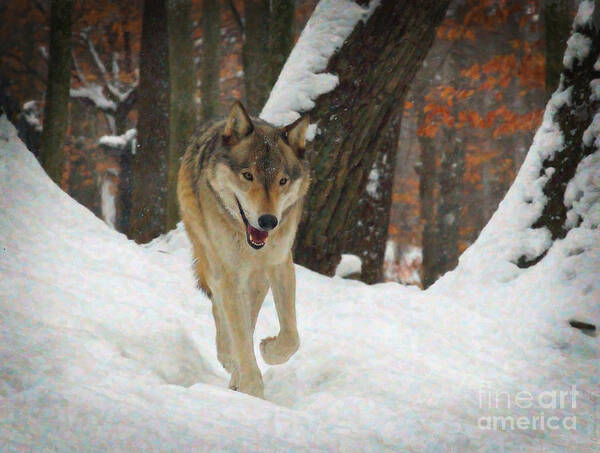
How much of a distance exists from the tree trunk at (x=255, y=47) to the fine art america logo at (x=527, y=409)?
9662mm

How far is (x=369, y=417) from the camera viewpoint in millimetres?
2746

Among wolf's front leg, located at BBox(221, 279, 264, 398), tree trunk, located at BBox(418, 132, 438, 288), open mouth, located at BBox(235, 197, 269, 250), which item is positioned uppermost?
open mouth, located at BBox(235, 197, 269, 250)

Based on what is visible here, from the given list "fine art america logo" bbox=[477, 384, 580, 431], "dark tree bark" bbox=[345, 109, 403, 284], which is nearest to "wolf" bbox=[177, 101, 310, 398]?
"fine art america logo" bbox=[477, 384, 580, 431]

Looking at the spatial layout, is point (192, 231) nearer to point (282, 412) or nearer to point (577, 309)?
point (282, 412)

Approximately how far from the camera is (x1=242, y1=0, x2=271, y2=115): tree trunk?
39.8 ft

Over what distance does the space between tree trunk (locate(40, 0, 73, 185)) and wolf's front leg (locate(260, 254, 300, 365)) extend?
884 cm

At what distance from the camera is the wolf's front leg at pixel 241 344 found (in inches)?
137

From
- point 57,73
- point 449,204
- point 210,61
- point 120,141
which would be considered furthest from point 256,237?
point 449,204

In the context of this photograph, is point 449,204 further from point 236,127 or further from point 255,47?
point 236,127

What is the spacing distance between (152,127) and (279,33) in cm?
319

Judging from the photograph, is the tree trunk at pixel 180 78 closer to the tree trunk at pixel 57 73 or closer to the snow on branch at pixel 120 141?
the tree trunk at pixel 57 73

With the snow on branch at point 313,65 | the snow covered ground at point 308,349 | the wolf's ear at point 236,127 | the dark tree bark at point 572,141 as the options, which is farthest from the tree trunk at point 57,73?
the dark tree bark at point 572,141

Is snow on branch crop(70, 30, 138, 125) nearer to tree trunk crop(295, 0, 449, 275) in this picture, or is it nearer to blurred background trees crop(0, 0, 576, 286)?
blurred background trees crop(0, 0, 576, 286)

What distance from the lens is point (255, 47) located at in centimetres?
1265
